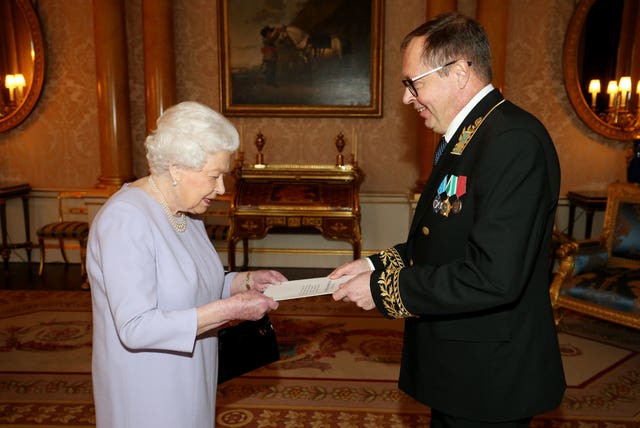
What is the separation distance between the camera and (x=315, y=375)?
379cm

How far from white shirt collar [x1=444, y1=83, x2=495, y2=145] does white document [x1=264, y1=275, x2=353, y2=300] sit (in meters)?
0.72

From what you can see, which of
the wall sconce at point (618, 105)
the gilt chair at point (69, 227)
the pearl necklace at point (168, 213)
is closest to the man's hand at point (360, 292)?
the pearl necklace at point (168, 213)

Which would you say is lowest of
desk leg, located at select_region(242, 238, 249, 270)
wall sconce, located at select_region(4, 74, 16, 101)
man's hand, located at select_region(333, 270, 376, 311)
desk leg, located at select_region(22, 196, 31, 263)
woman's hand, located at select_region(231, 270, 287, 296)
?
desk leg, located at select_region(242, 238, 249, 270)

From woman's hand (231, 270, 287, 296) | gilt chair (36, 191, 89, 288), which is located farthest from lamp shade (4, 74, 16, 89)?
woman's hand (231, 270, 287, 296)

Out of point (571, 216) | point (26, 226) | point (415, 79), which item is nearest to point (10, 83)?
point (26, 226)

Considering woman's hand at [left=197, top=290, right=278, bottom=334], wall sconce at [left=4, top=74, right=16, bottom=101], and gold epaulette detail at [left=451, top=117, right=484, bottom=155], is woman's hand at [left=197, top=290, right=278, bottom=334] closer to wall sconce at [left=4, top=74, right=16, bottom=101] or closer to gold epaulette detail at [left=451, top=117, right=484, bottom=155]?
gold epaulette detail at [left=451, top=117, right=484, bottom=155]

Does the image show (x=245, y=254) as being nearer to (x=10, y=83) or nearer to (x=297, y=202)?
(x=297, y=202)

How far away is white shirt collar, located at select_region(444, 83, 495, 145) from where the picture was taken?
1776mm

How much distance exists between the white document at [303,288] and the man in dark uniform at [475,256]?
6.3 inches

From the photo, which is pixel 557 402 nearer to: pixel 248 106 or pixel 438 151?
pixel 438 151

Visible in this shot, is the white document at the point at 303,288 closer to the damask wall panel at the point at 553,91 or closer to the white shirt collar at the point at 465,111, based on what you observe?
the white shirt collar at the point at 465,111

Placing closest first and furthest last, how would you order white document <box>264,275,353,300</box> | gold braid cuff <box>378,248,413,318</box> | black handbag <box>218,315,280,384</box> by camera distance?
gold braid cuff <box>378,248,413,318</box>, white document <box>264,275,353,300</box>, black handbag <box>218,315,280,384</box>

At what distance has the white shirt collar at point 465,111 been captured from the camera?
5.83 feet

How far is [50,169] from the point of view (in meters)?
7.03
